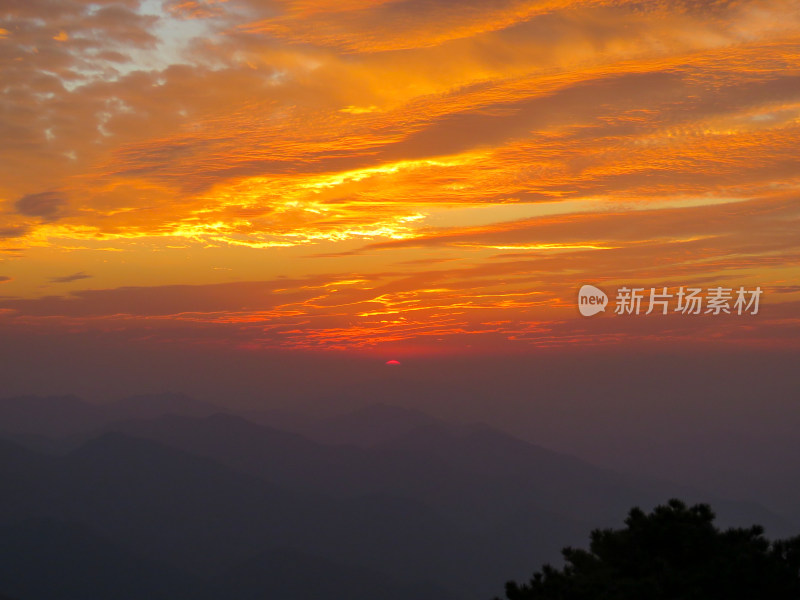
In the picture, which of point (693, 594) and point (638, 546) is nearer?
point (693, 594)

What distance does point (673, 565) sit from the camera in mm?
18922

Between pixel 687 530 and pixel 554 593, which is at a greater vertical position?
pixel 687 530

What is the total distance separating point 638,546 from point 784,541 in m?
4.25

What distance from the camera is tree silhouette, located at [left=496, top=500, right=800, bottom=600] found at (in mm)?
16766

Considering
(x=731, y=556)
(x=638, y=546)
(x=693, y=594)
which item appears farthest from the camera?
(x=638, y=546)

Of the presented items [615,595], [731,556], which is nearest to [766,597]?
[731,556]

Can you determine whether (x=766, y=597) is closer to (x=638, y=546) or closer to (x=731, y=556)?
(x=731, y=556)

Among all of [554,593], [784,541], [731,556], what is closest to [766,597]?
[731,556]

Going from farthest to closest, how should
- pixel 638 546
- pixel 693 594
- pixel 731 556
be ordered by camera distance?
pixel 638 546, pixel 731 556, pixel 693 594

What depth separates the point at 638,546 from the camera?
1944 centimetres

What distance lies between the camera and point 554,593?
18297 millimetres

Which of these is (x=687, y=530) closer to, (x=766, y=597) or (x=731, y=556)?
(x=731, y=556)

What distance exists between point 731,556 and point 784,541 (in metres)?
2.36

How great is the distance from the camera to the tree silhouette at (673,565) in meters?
16.8
